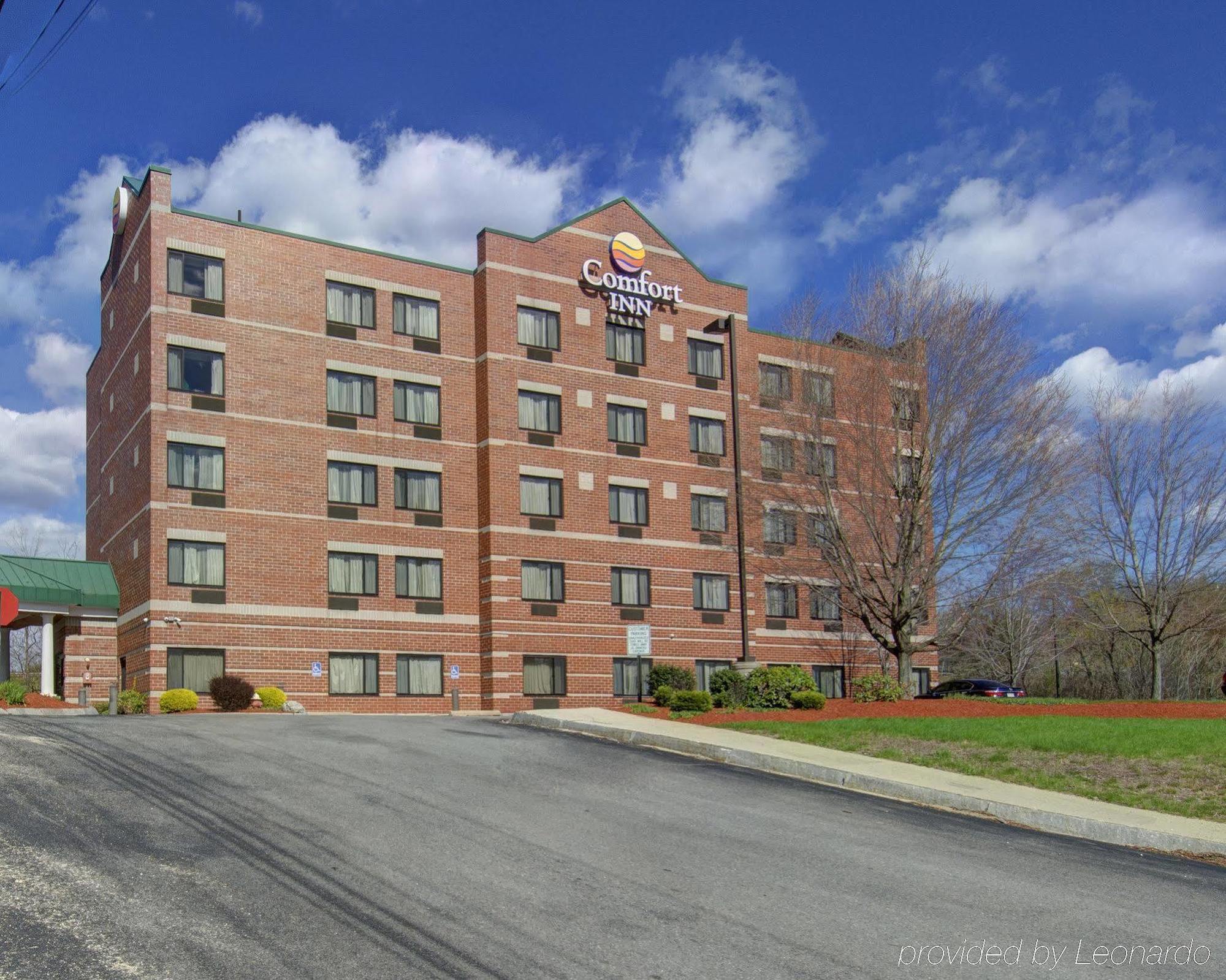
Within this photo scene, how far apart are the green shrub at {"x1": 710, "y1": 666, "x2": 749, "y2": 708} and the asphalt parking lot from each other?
13040 millimetres

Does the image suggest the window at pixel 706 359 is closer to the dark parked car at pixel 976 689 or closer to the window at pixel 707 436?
the window at pixel 707 436

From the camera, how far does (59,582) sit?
125ft

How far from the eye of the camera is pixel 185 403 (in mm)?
36281

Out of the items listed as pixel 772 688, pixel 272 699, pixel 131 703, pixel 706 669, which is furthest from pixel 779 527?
pixel 131 703

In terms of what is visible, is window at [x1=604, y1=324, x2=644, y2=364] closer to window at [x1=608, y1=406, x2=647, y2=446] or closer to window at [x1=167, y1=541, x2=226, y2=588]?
window at [x1=608, y1=406, x2=647, y2=446]

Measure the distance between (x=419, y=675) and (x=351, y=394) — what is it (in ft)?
30.6

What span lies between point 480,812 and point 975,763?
9.03 meters

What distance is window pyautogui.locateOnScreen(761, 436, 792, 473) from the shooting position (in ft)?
112

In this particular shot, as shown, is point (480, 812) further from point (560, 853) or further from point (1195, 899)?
point (1195, 899)

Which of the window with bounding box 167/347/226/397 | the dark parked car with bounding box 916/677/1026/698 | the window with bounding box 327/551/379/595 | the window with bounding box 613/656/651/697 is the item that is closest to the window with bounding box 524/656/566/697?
the window with bounding box 613/656/651/697

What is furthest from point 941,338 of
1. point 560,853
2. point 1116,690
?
point 1116,690

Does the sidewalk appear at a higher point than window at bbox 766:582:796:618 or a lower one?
lower

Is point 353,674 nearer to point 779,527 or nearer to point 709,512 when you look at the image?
point 779,527

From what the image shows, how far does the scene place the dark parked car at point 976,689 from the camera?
4909cm
